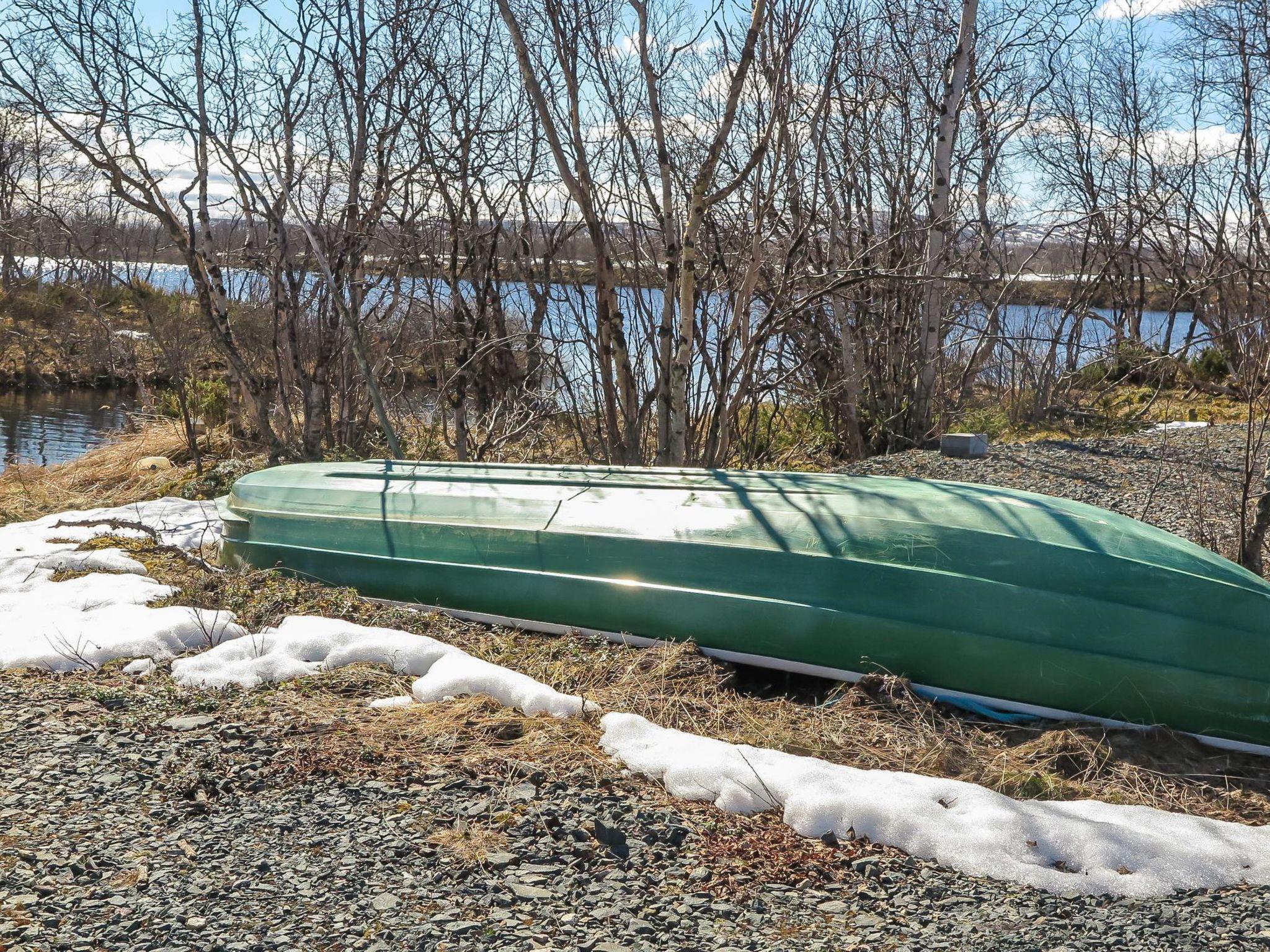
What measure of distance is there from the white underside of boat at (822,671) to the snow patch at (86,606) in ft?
3.46

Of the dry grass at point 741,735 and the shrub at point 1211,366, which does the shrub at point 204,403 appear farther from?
the shrub at point 1211,366

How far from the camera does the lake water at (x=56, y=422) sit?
43.5ft

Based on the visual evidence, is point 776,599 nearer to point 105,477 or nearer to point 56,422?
point 105,477

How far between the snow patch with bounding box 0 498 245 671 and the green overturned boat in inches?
33.9

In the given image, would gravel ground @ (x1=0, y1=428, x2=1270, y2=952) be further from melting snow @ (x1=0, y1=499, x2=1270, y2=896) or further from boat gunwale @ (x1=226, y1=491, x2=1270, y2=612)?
boat gunwale @ (x1=226, y1=491, x2=1270, y2=612)

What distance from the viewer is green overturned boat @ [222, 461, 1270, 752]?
3555 millimetres

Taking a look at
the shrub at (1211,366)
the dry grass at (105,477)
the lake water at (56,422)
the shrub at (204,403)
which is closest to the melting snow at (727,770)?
the dry grass at (105,477)

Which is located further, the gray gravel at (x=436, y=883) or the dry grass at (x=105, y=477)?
the dry grass at (x=105, y=477)

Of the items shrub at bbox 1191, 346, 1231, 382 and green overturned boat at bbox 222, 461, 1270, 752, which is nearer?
green overturned boat at bbox 222, 461, 1270, 752

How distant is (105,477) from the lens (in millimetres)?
9727

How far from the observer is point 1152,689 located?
3.54 metres

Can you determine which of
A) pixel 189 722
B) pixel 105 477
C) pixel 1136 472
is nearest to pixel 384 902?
pixel 189 722

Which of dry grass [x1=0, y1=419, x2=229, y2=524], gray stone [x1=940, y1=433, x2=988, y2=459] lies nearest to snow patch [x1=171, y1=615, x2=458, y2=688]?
dry grass [x1=0, y1=419, x2=229, y2=524]

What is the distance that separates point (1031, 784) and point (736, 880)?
43.5 inches
